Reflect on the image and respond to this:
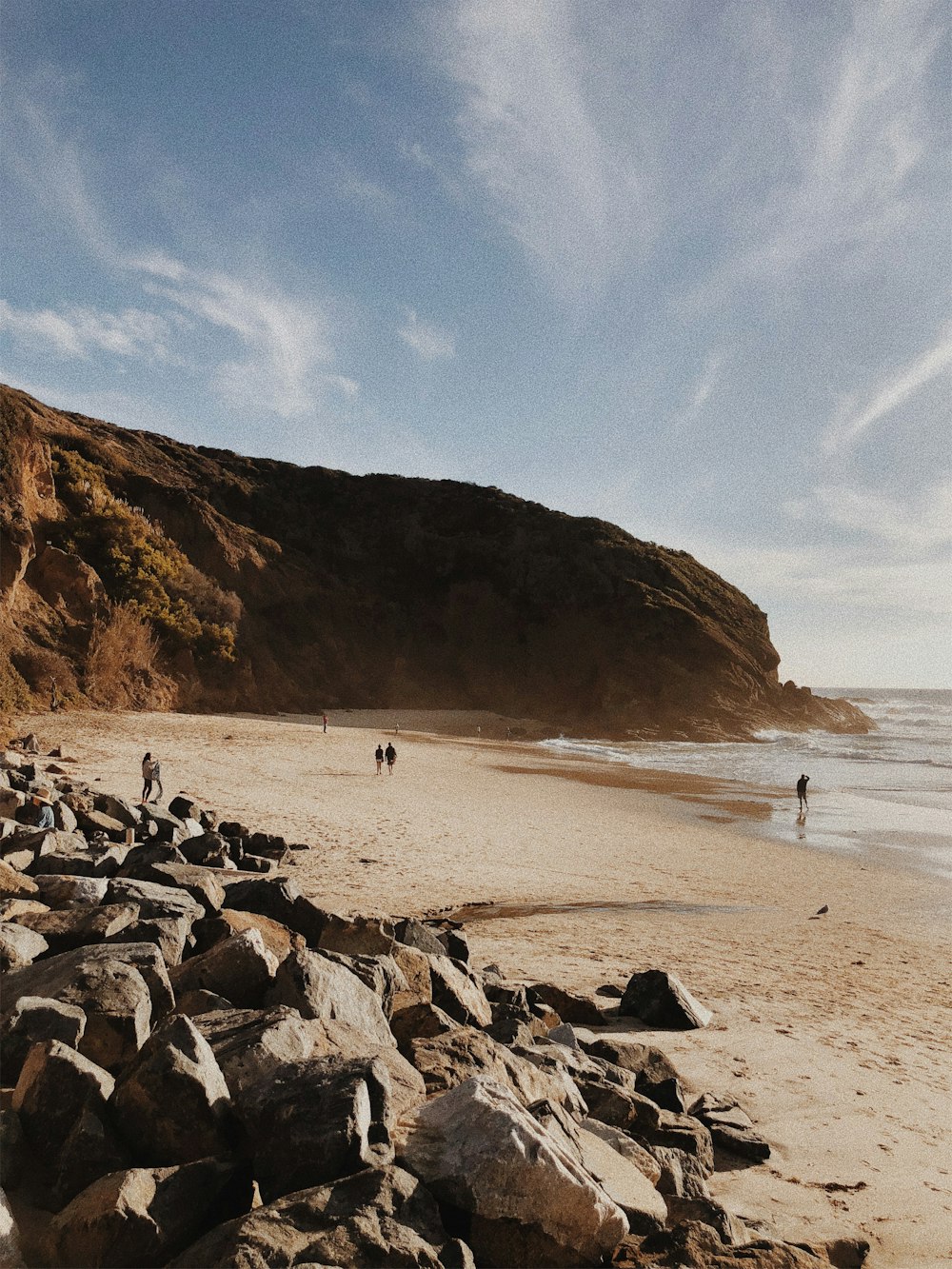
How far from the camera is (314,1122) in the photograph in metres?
3.00

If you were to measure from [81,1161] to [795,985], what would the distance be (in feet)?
23.1

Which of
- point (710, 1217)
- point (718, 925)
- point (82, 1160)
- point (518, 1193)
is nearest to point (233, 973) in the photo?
point (82, 1160)

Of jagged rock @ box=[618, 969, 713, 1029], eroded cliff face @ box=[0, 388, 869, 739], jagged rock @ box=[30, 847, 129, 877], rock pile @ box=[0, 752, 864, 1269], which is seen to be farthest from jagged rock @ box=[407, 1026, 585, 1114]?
eroded cliff face @ box=[0, 388, 869, 739]

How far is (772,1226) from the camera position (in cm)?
368

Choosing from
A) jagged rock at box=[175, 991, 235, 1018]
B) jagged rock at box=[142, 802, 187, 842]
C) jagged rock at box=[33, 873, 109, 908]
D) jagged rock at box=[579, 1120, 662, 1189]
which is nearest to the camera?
jagged rock at box=[579, 1120, 662, 1189]

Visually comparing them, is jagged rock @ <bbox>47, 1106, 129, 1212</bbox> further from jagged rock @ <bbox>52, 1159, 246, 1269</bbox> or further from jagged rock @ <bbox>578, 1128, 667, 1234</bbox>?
jagged rock @ <bbox>578, 1128, 667, 1234</bbox>

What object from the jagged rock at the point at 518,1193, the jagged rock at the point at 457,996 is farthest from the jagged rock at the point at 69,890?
the jagged rock at the point at 518,1193

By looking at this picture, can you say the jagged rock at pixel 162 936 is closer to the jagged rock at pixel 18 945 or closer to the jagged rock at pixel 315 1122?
the jagged rock at pixel 18 945

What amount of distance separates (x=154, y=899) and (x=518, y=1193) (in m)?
3.60

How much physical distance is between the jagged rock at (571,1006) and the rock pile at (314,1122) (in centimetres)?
114

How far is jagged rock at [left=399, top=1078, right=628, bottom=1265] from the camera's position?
2939 millimetres

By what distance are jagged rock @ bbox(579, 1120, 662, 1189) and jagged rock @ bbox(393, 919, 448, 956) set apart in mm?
2468

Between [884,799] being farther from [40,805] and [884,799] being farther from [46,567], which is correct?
[46,567]

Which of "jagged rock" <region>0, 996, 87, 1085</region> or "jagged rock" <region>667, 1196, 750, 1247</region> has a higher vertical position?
"jagged rock" <region>0, 996, 87, 1085</region>
